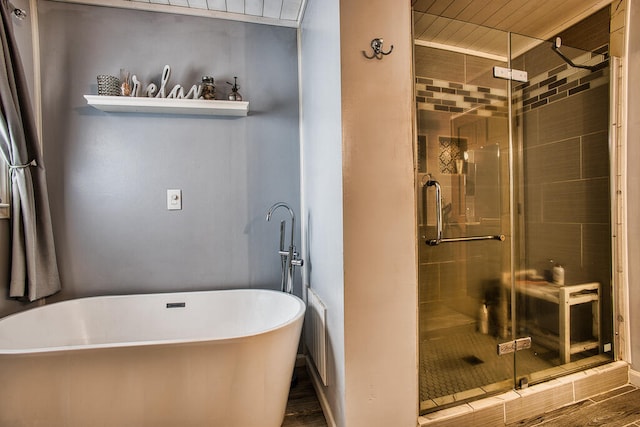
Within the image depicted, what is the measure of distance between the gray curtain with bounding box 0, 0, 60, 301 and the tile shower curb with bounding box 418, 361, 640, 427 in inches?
83.6

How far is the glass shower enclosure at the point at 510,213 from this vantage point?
162 cm

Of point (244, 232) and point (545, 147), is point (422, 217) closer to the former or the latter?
point (545, 147)

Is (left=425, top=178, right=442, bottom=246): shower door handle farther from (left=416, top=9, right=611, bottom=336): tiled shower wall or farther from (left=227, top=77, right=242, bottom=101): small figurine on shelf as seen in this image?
(left=227, top=77, right=242, bottom=101): small figurine on shelf

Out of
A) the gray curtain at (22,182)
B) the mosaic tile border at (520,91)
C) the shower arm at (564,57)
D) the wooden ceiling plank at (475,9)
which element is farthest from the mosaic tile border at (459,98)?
the gray curtain at (22,182)

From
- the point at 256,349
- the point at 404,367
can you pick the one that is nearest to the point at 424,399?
the point at 404,367

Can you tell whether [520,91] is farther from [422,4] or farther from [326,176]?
[326,176]

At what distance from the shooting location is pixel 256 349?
125 cm

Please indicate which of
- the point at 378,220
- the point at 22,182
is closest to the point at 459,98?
the point at 378,220

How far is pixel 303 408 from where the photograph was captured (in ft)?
5.44

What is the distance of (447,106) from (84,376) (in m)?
2.04

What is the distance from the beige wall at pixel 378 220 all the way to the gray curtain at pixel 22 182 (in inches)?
65.6

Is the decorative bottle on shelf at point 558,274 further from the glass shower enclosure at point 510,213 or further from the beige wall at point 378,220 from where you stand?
the beige wall at point 378,220

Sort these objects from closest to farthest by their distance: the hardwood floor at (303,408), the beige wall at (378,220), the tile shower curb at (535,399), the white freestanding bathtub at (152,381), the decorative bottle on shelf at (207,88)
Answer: the white freestanding bathtub at (152,381)
the beige wall at (378,220)
the tile shower curb at (535,399)
the hardwood floor at (303,408)
the decorative bottle on shelf at (207,88)

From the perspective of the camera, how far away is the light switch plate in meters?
2.00
